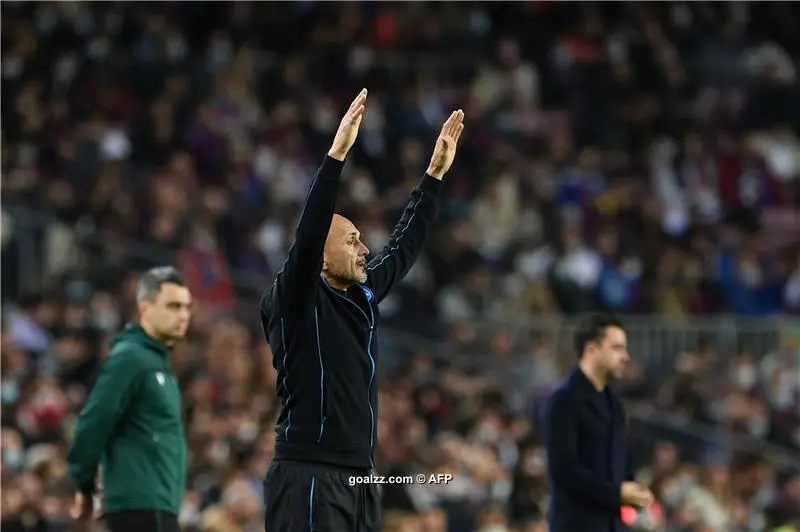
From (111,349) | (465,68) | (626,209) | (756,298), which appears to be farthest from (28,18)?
(111,349)

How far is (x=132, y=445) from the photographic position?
8.34 meters

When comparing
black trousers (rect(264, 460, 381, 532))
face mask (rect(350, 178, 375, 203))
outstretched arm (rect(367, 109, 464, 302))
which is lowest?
black trousers (rect(264, 460, 381, 532))

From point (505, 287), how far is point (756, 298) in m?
2.99

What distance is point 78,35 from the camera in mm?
20562

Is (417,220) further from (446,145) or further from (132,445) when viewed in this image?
(132,445)

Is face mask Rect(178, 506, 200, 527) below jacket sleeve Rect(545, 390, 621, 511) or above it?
below

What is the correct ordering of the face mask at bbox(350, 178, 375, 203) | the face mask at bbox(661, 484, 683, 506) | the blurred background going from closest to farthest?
the blurred background, the face mask at bbox(661, 484, 683, 506), the face mask at bbox(350, 178, 375, 203)

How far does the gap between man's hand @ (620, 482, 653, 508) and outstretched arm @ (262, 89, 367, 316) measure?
265 cm

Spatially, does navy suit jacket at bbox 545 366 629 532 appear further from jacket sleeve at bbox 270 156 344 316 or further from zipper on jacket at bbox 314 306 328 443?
jacket sleeve at bbox 270 156 344 316

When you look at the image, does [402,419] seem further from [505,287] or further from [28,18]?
[28,18]

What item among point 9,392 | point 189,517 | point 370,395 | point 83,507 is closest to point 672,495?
point 189,517

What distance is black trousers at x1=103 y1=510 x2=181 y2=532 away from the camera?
8281 mm

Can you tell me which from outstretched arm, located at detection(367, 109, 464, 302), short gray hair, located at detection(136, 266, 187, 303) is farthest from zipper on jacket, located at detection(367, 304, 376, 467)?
short gray hair, located at detection(136, 266, 187, 303)

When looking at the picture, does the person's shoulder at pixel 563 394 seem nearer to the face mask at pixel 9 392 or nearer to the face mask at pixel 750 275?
the face mask at pixel 9 392
